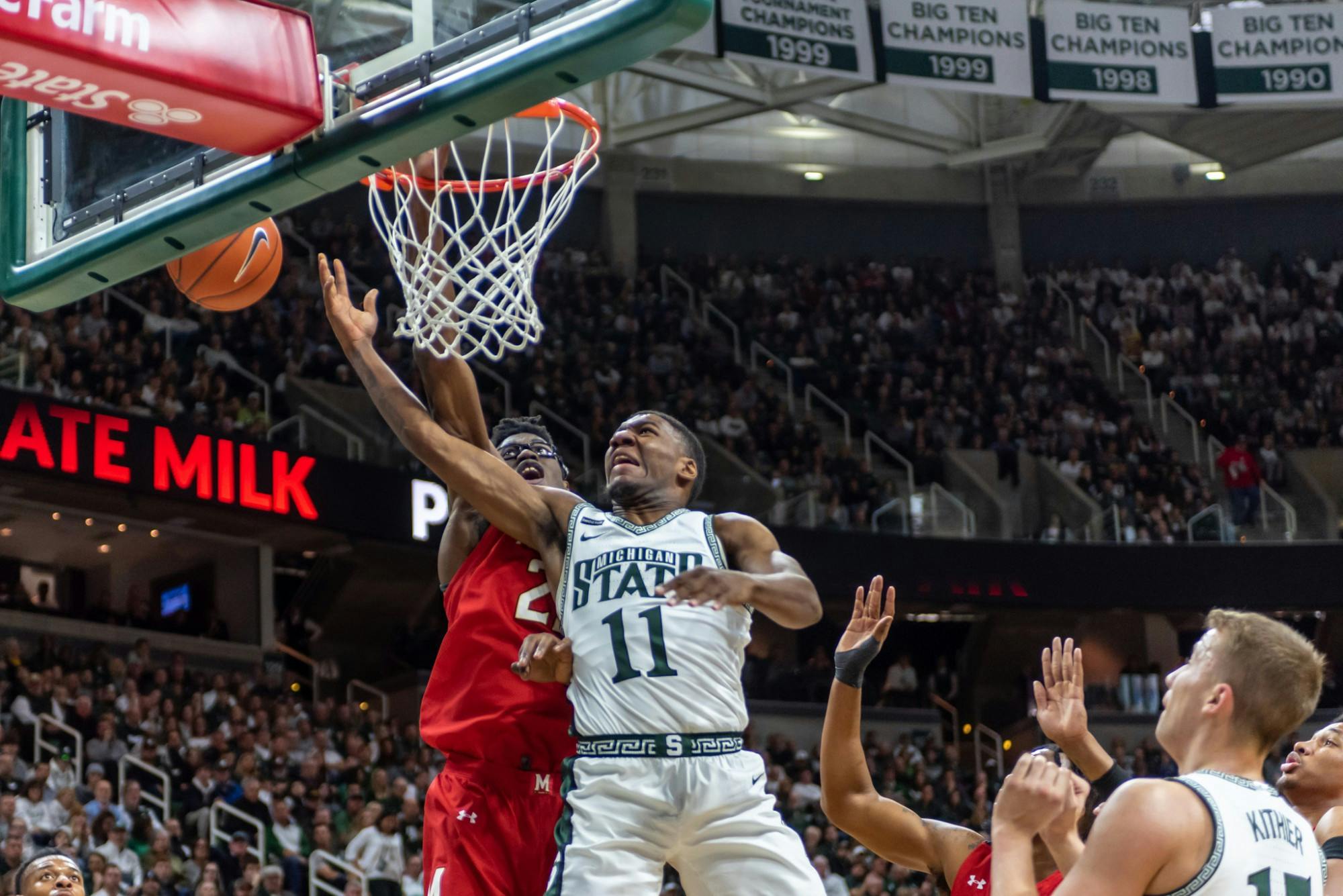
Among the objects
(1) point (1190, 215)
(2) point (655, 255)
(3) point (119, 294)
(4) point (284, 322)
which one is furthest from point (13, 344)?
(1) point (1190, 215)

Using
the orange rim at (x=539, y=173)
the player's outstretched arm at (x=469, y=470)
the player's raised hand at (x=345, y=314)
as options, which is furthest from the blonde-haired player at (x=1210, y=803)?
the orange rim at (x=539, y=173)

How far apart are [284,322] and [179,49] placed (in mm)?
15088

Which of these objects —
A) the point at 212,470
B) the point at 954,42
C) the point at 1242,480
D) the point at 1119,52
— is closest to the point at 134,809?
the point at 212,470

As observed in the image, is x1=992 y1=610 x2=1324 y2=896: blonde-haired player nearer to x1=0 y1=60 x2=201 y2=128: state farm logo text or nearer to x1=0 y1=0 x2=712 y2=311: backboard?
x1=0 y1=0 x2=712 y2=311: backboard

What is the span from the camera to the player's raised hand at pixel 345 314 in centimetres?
485

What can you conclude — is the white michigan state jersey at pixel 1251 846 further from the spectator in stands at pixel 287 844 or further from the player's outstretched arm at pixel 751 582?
the spectator in stands at pixel 287 844

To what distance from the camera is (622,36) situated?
165 inches

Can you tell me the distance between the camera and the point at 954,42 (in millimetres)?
17391

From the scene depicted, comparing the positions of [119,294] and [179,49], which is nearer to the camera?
[179,49]

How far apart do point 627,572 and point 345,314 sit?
1158mm

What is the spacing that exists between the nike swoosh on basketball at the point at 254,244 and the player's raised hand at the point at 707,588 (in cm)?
A: 250

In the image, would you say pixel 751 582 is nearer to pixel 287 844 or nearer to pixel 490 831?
pixel 490 831

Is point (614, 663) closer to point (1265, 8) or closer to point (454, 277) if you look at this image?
point (454, 277)

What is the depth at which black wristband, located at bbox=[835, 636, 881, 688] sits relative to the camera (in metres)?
4.41
